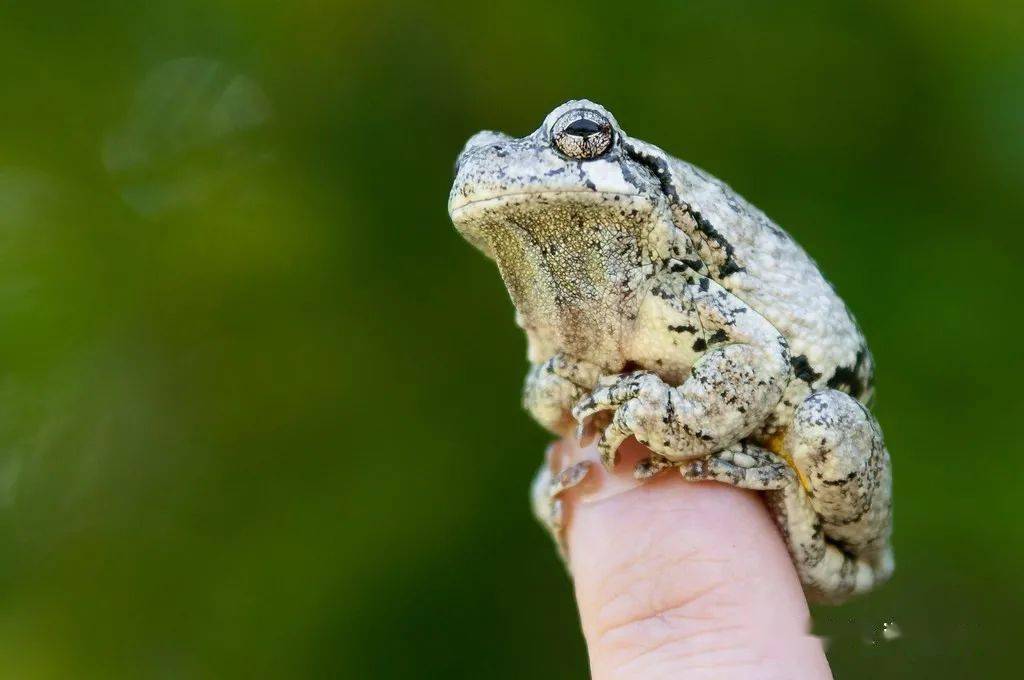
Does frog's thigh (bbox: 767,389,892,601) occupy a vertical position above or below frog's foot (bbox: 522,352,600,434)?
below

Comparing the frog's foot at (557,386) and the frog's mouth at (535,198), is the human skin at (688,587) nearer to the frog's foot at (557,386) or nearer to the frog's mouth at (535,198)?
the frog's foot at (557,386)

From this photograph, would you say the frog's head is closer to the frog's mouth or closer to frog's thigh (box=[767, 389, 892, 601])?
the frog's mouth

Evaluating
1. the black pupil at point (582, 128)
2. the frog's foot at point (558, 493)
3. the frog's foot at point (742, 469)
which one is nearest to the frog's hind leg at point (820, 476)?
the frog's foot at point (742, 469)

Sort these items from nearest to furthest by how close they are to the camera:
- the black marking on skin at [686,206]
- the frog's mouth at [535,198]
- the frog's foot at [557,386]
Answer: the frog's mouth at [535,198] < the black marking on skin at [686,206] < the frog's foot at [557,386]

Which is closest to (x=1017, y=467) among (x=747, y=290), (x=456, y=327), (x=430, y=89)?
(x=747, y=290)

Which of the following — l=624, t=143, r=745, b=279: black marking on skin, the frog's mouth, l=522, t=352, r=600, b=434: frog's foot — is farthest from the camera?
l=522, t=352, r=600, b=434: frog's foot

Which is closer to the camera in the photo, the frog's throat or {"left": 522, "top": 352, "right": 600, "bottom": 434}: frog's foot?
the frog's throat

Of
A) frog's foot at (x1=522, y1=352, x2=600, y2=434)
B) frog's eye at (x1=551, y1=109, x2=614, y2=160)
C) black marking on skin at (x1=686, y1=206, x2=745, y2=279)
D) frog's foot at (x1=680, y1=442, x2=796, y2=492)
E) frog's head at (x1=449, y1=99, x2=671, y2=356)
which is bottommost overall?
frog's foot at (x1=680, y1=442, x2=796, y2=492)

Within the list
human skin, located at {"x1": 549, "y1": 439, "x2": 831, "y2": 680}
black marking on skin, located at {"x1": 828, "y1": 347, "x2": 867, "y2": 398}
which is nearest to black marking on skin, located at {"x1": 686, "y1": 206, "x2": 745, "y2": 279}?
black marking on skin, located at {"x1": 828, "y1": 347, "x2": 867, "y2": 398}
